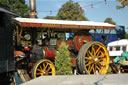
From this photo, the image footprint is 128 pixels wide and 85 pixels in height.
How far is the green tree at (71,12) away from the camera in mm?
44000

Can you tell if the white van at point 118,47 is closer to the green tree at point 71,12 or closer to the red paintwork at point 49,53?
the red paintwork at point 49,53

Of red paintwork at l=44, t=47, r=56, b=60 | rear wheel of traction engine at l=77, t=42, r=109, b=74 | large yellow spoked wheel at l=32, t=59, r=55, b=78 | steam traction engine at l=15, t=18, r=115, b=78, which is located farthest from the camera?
red paintwork at l=44, t=47, r=56, b=60

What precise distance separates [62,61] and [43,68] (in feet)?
2.75

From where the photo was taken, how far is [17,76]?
23.8ft

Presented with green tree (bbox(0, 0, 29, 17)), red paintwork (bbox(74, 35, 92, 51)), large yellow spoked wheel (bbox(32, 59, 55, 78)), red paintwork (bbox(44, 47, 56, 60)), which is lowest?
large yellow spoked wheel (bbox(32, 59, 55, 78))

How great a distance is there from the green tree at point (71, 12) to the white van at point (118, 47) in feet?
82.7

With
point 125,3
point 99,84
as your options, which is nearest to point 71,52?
point 99,84

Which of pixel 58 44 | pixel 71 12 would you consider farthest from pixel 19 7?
pixel 58 44

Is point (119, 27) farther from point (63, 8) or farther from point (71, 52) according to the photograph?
point (63, 8)

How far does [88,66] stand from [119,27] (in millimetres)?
13832

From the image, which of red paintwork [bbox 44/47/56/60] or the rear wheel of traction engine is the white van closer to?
the rear wheel of traction engine

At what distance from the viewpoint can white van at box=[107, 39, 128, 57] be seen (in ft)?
57.2

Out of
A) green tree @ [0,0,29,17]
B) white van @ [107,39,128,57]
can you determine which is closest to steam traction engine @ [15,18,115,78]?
white van @ [107,39,128,57]

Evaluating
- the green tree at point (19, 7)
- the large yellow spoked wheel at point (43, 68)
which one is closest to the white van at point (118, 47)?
the large yellow spoked wheel at point (43, 68)
